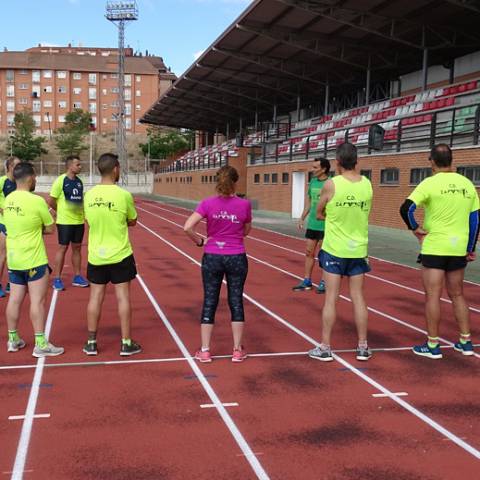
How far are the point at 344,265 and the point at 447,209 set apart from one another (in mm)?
1116

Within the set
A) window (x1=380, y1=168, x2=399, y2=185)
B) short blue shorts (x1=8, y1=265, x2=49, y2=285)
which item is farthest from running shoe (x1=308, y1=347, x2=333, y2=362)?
window (x1=380, y1=168, x2=399, y2=185)

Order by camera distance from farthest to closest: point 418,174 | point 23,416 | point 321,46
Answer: point 321,46 → point 418,174 → point 23,416

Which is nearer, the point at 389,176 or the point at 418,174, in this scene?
the point at 418,174

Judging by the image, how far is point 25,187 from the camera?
5637 mm

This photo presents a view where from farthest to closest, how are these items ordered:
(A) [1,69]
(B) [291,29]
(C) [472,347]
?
(A) [1,69], (B) [291,29], (C) [472,347]

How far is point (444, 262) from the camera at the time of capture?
5492 mm

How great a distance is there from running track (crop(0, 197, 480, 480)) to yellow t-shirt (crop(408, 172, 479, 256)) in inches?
44.7

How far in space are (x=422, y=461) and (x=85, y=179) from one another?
78.0 meters

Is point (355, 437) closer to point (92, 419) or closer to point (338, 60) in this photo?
point (92, 419)

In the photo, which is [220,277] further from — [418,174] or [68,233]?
[418,174]

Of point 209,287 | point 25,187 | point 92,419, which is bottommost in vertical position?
point 92,419

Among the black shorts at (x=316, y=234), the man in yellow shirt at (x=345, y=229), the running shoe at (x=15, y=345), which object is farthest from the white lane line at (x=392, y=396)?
the running shoe at (x=15, y=345)

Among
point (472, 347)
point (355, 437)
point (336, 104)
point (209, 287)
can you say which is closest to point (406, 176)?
point (472, 347)

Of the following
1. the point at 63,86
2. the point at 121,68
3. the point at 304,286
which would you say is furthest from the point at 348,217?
the point at 63,86
